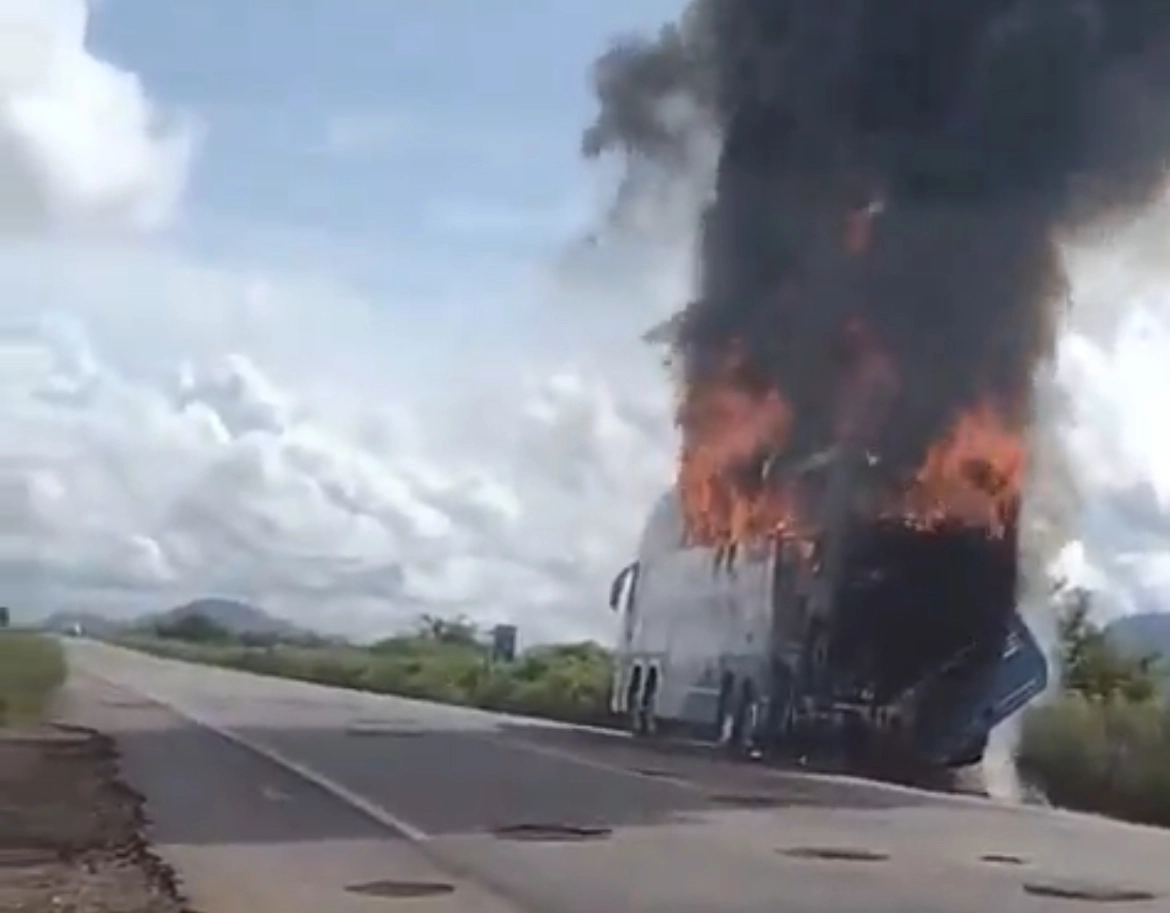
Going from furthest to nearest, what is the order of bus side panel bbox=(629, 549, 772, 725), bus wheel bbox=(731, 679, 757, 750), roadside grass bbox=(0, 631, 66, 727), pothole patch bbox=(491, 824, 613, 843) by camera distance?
1. roadside grass bbox=(0, 631, 66, 727)
2. bus wheel bbox=(731, 679, 757, 750)
3. bus side panel bbox=(629, 549, 772, 725)
4. pothole patch bbox=(491, 824, 613, 843)

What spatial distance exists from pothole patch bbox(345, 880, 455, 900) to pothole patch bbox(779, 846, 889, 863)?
3.52 metres

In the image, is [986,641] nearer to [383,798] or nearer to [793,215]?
[793,215]

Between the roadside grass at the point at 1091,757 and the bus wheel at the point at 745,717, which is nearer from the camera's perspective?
the roadside grass at the point at 1091,757

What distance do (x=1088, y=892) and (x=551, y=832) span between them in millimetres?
5709

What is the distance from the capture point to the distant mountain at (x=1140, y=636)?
44188 millimetres

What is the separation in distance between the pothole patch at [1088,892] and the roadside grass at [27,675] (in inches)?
1087

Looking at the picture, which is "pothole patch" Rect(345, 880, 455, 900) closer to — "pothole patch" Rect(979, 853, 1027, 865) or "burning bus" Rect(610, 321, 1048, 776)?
"pothole patch" Rect(979, 853, 1027, 865)

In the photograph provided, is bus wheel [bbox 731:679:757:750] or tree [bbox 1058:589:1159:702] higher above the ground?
tree [bbox 1058:589:1159:702]

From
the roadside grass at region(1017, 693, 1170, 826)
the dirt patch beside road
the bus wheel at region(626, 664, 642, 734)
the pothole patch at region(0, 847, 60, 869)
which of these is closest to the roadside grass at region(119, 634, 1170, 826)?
the roadside grass at region(1017, 693, 1170, 826)

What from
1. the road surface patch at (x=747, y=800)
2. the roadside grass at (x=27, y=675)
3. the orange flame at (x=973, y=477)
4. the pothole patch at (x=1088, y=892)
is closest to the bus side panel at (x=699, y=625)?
the orange flame at (x=973, y=477)

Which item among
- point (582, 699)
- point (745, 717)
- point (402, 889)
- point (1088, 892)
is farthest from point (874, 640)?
point (582, 699)

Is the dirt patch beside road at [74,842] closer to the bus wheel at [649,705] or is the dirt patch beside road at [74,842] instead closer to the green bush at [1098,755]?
the bus wheel at [649,705]

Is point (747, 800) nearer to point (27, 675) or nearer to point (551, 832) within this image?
point (551, 832)

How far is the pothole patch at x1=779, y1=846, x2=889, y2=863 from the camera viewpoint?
1975cm
